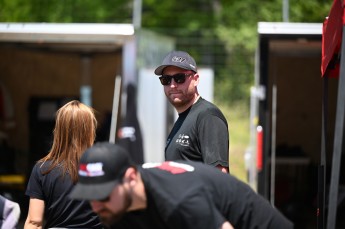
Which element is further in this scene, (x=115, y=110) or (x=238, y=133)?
(x=238, y=133)

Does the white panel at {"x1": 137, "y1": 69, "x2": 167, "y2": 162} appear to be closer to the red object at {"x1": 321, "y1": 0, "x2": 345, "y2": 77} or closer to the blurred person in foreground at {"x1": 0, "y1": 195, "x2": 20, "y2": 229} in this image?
the red object at {"x1": 321, "y1": 0, "x2": 345, "y2": 77}

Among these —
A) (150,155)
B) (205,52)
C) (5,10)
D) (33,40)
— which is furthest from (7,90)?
(205,52)

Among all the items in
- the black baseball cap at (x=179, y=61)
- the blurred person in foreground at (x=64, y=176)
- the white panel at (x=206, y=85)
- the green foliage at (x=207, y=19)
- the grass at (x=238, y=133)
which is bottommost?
the grass at (x=238, y=133)

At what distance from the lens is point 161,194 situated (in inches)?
123

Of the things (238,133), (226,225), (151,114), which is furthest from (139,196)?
(238,133)

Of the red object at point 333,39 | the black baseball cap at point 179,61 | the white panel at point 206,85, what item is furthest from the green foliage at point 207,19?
the black baseball cap at point 179,61

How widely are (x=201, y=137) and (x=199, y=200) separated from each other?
1594 millimetres

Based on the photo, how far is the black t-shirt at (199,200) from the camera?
3092 mm

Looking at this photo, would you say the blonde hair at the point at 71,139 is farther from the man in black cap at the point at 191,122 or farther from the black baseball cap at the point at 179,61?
the black baseball cap at the point at 179,61

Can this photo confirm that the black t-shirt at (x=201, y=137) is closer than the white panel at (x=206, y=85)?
Yes

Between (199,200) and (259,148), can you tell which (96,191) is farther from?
(259,148)

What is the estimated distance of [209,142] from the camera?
4.62m

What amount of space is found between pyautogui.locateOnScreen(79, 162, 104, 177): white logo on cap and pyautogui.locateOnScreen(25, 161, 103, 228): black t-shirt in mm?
1437

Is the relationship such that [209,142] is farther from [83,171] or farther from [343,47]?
[83,171]
